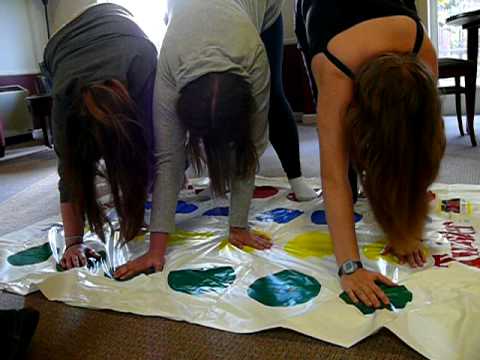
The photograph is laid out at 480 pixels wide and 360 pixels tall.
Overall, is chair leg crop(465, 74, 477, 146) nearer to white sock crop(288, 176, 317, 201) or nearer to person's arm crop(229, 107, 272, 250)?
white sock crop(288, 176, 317, 201)

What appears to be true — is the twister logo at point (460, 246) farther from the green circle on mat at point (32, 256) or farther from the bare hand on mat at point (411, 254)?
the green circle on mat at point (32, 256)

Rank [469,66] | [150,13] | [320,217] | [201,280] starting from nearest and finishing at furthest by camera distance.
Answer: [201,280], [320,217], [469,66], [150,13]

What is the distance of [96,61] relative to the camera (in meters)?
1.13

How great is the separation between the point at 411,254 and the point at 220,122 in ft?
1.58

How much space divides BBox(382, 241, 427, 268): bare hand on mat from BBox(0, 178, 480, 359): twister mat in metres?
0.02

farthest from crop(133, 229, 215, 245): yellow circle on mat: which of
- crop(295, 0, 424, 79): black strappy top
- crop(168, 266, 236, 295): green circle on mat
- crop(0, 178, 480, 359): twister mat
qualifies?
crop(295, 0, 424, 79): black strappy top

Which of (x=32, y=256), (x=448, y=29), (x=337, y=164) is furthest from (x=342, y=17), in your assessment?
(x=448, y=29)

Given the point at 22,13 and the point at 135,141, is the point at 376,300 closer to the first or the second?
the point at 135,141

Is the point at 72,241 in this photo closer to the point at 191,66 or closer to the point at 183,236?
the point at 183,236

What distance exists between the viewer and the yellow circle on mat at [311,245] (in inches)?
46.9

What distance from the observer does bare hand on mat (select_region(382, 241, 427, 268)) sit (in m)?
1.06

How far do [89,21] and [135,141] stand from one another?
390mm

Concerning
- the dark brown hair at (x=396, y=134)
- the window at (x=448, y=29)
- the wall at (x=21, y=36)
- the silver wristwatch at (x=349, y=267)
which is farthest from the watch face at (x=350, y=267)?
the wall at (x=21, y=36)

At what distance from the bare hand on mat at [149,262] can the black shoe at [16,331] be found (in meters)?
0.28
